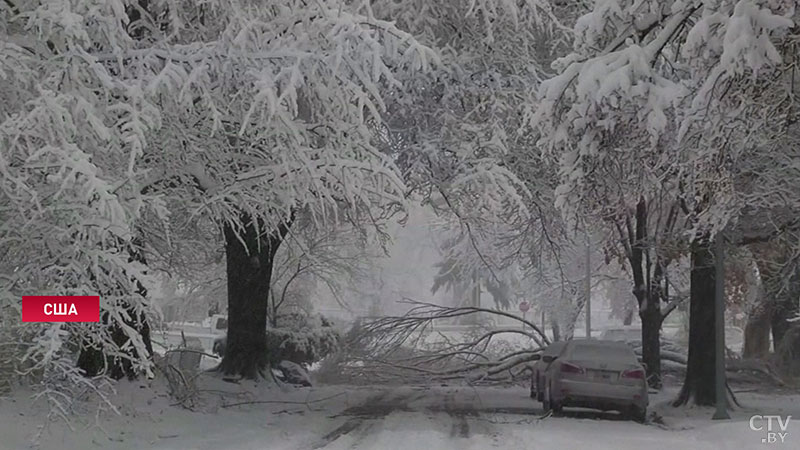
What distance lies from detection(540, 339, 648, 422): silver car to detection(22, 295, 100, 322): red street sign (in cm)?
968

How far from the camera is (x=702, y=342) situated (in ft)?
59.7

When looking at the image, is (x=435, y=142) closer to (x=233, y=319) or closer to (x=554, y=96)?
(x=554, y=96)

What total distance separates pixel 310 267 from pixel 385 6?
19605 mm

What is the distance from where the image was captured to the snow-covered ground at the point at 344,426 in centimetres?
1106

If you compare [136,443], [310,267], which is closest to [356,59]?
[136,443]

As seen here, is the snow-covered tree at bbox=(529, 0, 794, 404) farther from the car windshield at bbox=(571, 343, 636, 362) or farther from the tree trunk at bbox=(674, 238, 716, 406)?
the tree trunk at bbox=(674, 238, 716, 406)

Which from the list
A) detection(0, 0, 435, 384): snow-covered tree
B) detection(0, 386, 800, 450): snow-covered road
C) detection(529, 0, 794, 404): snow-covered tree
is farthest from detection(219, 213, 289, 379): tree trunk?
detection(529, 0, 794, 404): snow-covered tree

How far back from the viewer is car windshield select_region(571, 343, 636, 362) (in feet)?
54.0

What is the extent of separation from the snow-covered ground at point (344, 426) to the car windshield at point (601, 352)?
43.5 inches

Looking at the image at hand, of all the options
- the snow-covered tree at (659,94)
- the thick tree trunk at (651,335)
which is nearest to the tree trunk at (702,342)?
the thick tree trunk at (651,335)

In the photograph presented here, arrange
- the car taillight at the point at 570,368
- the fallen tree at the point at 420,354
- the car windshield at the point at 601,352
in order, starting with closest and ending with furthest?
the car taillight at the point at 570,368, the car windshield at the point at 601,352, the fallen tree at the point at 420,354

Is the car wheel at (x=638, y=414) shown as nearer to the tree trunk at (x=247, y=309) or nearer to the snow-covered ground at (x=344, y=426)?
the snow-covered ground at (x=344, y=426)

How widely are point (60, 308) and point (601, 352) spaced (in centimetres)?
1085

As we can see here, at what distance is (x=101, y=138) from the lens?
335 inches
